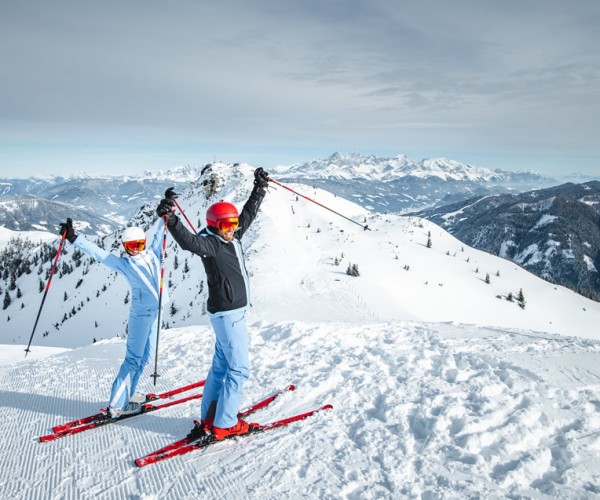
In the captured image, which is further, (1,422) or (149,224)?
(149,224)

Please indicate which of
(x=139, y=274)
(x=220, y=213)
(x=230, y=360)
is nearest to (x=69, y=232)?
(x=139, y=274)

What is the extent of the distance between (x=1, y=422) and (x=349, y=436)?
652 cm

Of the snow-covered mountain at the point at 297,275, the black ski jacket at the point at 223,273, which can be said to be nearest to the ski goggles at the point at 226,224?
the black ski jacket at the point at 223,273

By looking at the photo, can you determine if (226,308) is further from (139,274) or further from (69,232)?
(69,232)

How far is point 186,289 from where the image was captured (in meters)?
42.7

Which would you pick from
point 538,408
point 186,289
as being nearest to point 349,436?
point 538,408

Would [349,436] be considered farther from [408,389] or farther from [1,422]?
[1,422]

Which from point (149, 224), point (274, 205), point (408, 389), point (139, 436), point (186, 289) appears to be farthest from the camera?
point (149, 224)

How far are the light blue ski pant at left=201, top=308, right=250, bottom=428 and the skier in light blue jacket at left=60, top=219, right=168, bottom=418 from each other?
182 centimetres

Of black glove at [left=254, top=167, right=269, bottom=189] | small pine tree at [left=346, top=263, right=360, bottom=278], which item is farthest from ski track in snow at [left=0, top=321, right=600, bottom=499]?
small pine tree at [left=346, top=263, right=360, bottom=278]

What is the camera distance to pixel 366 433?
5.53 m

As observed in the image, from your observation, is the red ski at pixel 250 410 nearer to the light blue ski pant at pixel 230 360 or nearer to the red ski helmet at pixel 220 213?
the light blue ski pant at pixel 230 360

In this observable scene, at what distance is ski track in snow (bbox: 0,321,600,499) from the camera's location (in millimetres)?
4445

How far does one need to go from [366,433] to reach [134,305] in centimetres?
458
